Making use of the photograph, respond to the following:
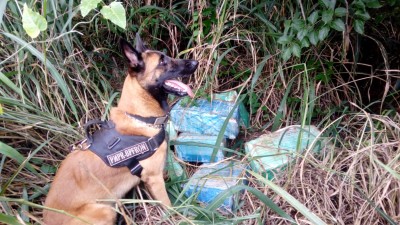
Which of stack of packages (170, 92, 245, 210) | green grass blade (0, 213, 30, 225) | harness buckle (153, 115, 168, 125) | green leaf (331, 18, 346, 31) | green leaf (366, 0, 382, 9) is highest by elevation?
green leaf (366, 0, 382, 9)

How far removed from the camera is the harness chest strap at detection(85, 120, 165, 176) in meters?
2.27

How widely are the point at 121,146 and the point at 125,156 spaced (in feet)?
0.20

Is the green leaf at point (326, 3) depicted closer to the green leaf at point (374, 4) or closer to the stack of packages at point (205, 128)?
the green leaf at point (374, 4)

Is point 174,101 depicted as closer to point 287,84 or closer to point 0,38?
point 287,84

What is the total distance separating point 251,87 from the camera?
9.86 ft

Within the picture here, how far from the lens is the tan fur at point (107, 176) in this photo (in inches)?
85.0

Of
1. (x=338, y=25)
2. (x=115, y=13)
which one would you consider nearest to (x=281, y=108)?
(x=338, y=25)

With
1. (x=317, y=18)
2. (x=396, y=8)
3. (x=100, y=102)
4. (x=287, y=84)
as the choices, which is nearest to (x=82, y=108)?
(x=100, y=102)

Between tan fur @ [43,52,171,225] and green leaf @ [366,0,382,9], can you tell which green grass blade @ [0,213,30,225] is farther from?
green leaf @ [366,0,382,9]

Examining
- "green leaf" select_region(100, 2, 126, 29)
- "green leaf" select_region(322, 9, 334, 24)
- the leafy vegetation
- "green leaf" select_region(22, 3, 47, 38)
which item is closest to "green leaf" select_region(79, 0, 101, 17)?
"green leaf" select_region(100, 2, 126, 29)

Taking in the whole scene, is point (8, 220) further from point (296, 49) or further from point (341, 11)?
point (341, 11)

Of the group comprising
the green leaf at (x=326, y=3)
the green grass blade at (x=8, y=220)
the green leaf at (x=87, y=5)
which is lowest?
the green grass blade at (x=8, y=220)

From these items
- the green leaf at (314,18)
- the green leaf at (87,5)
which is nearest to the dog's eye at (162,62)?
the green leaf at (314,18)

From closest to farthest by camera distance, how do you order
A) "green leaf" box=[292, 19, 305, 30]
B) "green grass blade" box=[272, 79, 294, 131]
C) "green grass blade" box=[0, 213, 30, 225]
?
"green grass blade" box=[0, 213, 30, 225] < "green leaf" box=[292, 19, 305, 30] < "green grass blade" box=[272, 79, 294, 131]
